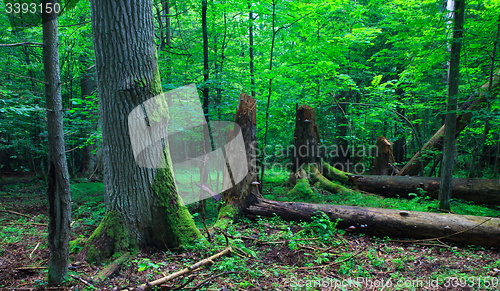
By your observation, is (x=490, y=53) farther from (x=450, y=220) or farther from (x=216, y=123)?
(x=216, y=123)

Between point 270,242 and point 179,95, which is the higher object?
point 179,95

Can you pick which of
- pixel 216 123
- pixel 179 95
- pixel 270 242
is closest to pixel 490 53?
pixel 270 242

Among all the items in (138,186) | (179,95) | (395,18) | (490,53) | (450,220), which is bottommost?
(450,220)

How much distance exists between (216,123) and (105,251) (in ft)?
16.9

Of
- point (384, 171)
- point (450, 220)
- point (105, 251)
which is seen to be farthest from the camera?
point (384, 171)

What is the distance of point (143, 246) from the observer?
344cm

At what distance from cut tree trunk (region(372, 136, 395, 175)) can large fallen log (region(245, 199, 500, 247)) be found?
5423 millimetres

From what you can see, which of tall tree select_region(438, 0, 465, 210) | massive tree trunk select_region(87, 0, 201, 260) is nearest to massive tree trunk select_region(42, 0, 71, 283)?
massive tree trunk select_region(87, 0, 201, 260)

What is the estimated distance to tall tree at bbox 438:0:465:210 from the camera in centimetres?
Answer: 465

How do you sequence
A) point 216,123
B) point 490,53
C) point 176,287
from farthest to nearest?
point 216,123
point 490,53
point 176,287

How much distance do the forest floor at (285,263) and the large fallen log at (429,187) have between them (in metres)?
3.42

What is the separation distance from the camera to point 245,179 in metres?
5.58

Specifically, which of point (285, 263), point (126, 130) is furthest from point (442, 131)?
point (126, 130)
